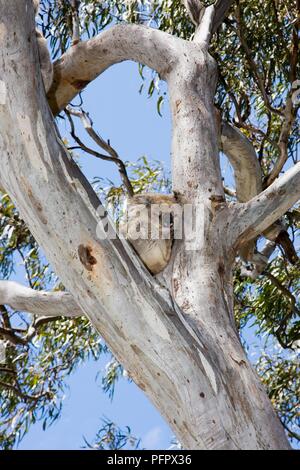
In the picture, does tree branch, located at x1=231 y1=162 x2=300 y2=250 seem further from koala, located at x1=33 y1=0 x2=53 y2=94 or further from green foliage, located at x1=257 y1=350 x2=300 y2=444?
green foliage, located at x1=257 y1=350 x2=300 y2=444

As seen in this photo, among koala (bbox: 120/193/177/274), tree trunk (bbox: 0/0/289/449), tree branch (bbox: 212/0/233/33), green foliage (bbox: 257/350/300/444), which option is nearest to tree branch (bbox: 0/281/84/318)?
koala (bbox: 120/193/177/274)

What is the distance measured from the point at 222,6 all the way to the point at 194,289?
179cm

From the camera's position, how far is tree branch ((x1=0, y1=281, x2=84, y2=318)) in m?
2.43

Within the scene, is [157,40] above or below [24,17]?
above

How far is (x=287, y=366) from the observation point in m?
5.09

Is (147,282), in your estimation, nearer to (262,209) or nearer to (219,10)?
(262,209)

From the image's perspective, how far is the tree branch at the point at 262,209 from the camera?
2182 millimetres

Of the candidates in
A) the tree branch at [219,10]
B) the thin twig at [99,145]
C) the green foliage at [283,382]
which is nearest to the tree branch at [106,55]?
the thin twig at [99,145]

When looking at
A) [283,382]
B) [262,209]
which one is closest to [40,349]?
[283,382]

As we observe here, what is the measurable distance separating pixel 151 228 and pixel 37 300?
511mm

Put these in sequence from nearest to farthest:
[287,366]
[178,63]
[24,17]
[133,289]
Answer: [133,289]
[24,17]
[178,63]
[287,366]
